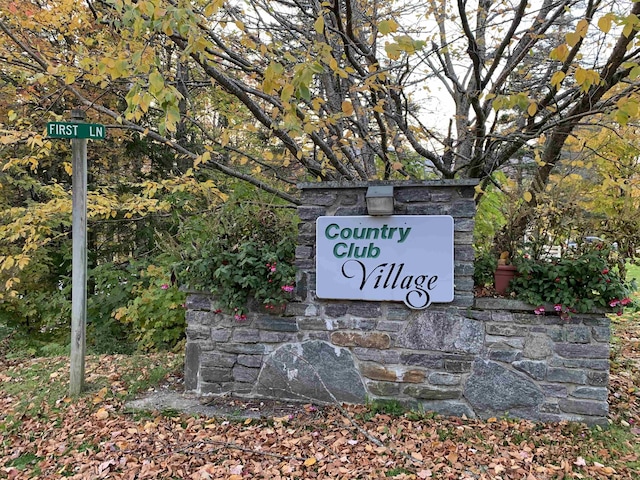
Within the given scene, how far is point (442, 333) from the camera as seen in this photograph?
115 inches

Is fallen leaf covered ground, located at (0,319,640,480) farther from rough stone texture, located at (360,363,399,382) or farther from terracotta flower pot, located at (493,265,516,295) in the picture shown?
terracotta flower pot, located at (493,265,516,295)

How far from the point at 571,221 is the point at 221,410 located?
276cm

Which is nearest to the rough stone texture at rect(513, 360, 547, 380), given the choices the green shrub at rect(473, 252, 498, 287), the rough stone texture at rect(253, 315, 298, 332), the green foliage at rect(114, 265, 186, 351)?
the green shrub at rect(473, 252, 498, 287)

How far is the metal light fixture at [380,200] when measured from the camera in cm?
288

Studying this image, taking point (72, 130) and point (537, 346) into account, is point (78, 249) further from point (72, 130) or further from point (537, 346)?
point (537, 346)

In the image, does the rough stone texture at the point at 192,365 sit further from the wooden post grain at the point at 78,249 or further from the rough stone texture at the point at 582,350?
the rough stone texture at the point at 582,350

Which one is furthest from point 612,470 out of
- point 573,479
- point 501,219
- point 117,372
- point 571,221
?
point 117,372

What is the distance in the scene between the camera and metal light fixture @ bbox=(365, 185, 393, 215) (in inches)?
114

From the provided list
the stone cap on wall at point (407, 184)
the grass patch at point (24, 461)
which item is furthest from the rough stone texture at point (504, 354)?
the grass patch at point (24, 461)

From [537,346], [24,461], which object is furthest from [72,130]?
[537,346]

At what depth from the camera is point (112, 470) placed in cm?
239

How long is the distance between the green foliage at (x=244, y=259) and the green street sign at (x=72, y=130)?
1073 millimetres

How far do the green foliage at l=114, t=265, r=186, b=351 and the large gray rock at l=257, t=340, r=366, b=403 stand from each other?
192 cm

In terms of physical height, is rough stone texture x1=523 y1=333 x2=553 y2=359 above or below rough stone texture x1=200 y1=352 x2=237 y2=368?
above
